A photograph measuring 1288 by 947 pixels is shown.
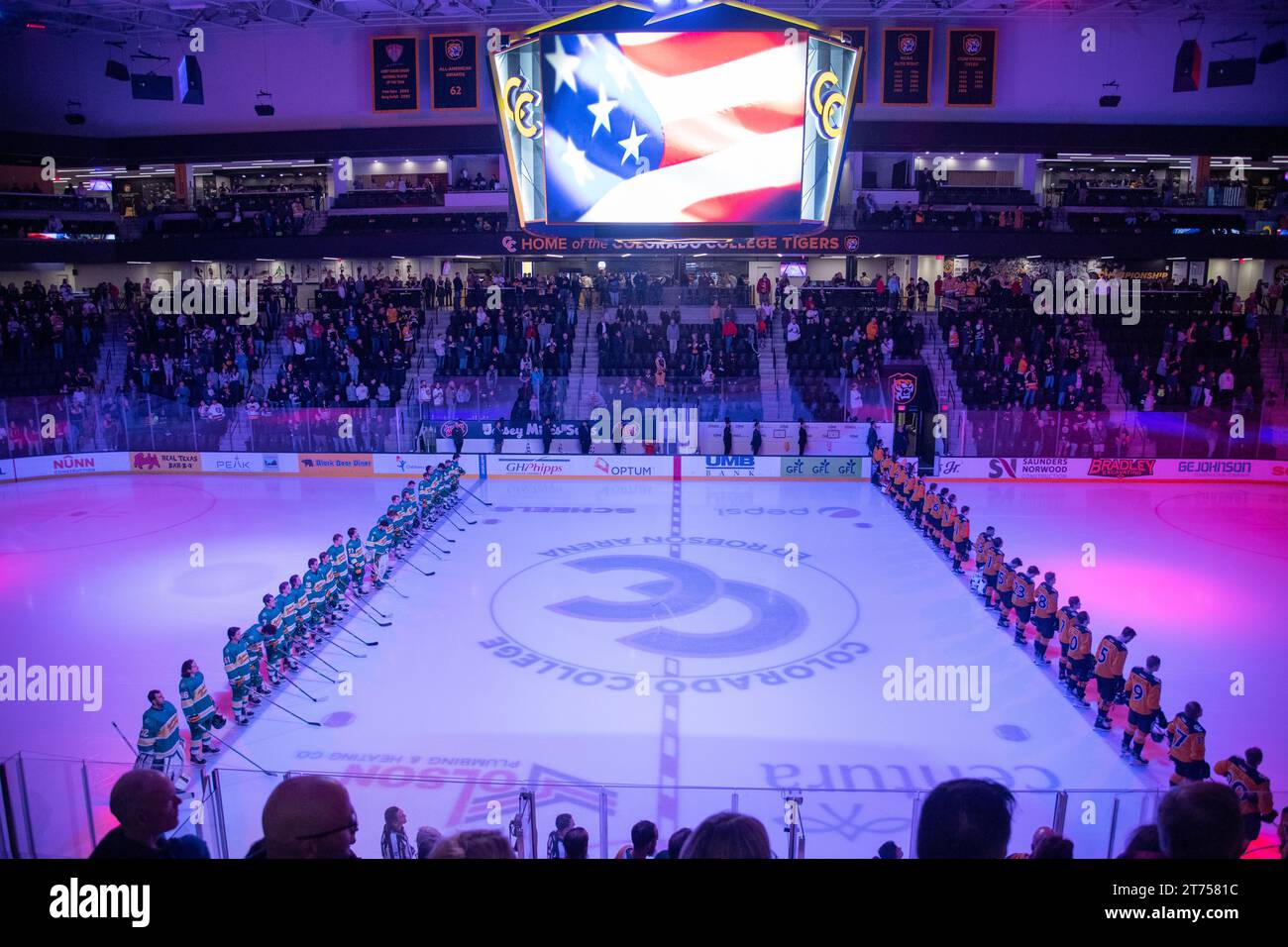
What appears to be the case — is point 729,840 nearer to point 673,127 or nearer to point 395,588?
point 395,588

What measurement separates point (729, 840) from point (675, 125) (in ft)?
41.3

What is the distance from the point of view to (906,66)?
2588 centimetres

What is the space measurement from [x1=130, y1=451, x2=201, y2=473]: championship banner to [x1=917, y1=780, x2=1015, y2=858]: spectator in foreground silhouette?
22320 mm

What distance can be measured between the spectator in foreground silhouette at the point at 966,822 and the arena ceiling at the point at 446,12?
24.7m

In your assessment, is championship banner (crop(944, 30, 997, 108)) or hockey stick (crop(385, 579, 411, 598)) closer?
hockey stick (crop(385, 579, 411, 598))

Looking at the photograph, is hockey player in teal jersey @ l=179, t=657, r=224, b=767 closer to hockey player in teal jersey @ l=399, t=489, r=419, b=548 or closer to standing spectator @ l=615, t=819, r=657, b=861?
standing spectator @ l=615, t=819, r=657, b=861

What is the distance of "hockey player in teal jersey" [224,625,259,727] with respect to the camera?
8891 mm

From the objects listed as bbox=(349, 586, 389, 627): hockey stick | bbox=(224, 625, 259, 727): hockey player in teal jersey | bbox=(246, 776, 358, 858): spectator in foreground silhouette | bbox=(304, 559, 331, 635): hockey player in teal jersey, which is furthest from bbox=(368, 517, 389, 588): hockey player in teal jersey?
bbox=(246, 776, 358, 858): spectator in foreground silhouette

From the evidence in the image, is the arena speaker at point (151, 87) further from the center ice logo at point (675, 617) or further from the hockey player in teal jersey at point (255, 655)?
the hockey player in teal jersey at point (255, 655)

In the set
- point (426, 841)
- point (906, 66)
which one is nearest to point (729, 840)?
point (426, 841)

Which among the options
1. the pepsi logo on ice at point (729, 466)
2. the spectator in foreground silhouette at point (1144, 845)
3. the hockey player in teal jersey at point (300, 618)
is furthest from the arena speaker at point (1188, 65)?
the spectator in foreground silhouette at point (1144, 845)

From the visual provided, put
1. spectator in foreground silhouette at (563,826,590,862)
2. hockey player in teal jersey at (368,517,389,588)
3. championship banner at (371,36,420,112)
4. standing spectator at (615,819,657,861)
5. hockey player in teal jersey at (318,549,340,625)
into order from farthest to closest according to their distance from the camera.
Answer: championship banner at (371,36,420,112), hockey player in teal jersey at (368,517,389,588), hockey player in teal jersey at (318,549,340,625), spectator in foreground silhouette at (563,826,590,862), standing spectator at (615,819,657,861)

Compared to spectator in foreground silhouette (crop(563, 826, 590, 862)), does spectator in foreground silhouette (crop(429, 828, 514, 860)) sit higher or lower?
higher
